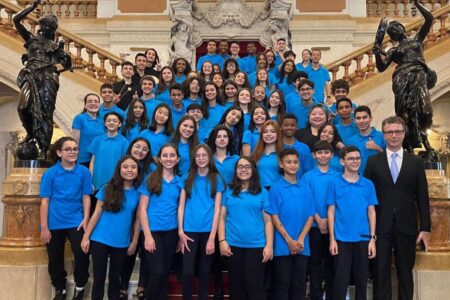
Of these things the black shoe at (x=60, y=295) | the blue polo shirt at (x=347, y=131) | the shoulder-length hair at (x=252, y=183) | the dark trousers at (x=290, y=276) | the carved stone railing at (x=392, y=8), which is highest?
the carved stone railing at (x=392, y=8)

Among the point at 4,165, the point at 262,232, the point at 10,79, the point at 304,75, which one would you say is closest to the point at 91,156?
the point at 262,232

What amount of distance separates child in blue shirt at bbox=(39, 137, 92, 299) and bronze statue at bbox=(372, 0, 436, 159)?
11.8 feet

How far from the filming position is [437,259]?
540cm

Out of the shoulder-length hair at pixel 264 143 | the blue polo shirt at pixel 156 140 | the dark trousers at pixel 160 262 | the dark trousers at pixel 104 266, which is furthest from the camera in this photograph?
the blue polo shirt at pixel 156 140

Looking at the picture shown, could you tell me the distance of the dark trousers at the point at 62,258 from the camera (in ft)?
17.0

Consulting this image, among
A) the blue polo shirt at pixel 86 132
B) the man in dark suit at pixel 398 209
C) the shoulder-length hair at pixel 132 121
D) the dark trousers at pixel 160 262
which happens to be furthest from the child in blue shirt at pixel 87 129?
the man in dark suit at pixel 398 209

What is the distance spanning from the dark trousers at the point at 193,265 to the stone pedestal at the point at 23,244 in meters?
1.76

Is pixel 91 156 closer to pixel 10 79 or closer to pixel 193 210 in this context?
pixel 193 210

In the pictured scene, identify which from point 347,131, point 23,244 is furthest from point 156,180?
point 347,131

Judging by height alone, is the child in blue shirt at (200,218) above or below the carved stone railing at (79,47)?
below

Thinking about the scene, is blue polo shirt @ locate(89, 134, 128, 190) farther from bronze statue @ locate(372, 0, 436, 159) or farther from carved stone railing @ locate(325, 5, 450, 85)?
carved stone railing @ locate(325, 5, 450, 85)

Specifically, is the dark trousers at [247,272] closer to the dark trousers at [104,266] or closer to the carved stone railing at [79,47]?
the dark trousers at [104,266]

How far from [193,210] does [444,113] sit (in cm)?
964

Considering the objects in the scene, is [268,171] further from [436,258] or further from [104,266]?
[436,258]
